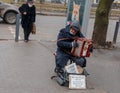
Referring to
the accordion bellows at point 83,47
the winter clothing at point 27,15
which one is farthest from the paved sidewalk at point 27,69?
the accordion bellows at point 83,47

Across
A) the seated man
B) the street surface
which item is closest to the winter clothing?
the street surface

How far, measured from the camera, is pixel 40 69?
9992 millimetres

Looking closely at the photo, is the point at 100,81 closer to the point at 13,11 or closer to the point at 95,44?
the point at 95,44

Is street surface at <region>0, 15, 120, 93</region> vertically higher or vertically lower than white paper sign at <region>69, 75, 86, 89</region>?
lower

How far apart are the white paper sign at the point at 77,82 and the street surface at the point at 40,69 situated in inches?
5.1

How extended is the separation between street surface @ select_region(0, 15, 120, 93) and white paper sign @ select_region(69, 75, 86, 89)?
0.43 ft

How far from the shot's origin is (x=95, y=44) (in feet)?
46.2

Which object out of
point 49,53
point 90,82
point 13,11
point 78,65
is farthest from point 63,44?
point 13,11

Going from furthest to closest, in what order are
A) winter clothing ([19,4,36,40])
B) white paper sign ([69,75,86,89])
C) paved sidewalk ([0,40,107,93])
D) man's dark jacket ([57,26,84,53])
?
winter clothing ([19,4,36,40]) < man's dark jacket ([57,26,84,53]) < white paper sign ([69,75,86,89]) < paved sidewalk ([0,40,107,93])

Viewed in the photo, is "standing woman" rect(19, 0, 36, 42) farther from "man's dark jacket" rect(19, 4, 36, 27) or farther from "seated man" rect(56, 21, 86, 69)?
"seated man" rect(56, 21, 86, 69)

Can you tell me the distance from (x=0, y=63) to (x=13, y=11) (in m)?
11.4

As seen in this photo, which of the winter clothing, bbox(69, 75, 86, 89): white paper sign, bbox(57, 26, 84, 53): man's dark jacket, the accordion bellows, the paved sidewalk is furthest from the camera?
the winter clothing

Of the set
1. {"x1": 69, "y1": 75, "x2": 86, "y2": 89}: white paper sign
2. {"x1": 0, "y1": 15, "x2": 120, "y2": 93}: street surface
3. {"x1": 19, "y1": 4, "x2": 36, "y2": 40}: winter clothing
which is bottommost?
{"x1": 0, "y1": 15, "x2": 120, "y2": 93}: street surface

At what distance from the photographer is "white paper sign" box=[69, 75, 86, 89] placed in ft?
27.4
